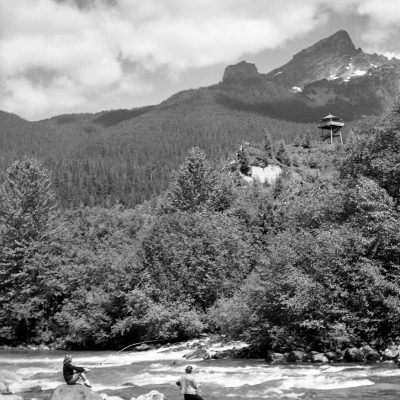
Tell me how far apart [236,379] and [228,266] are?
24231 mm

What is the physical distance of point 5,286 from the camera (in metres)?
58.9

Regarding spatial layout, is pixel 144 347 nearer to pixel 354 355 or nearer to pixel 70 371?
pixel 354 355

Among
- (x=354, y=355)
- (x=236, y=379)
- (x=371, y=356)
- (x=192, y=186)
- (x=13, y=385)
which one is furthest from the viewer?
(x=192, y=186)

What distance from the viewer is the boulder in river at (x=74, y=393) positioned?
66.6 feet

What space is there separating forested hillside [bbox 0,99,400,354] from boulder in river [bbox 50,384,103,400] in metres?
15.7

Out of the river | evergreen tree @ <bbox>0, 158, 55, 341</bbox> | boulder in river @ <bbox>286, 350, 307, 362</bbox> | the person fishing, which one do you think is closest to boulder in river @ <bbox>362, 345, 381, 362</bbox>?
the river

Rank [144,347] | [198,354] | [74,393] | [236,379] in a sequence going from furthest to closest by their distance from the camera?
[144,347], [198,354], [236,379], [74,393]

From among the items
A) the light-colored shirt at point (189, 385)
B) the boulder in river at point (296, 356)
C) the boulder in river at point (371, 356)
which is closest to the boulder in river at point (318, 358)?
the boulder in river at point (296, 356)

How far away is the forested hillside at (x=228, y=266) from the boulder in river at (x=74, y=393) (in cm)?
1572

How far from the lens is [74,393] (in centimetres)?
2045

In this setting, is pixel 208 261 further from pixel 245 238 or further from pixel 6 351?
pixel 6 351

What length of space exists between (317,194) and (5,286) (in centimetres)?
3654


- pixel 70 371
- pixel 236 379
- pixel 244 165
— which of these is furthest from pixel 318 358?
pixel 244 165

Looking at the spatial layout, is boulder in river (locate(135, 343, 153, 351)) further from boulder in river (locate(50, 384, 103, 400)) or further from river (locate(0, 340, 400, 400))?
boulder in river (locate(50, 384, 103, 400))
